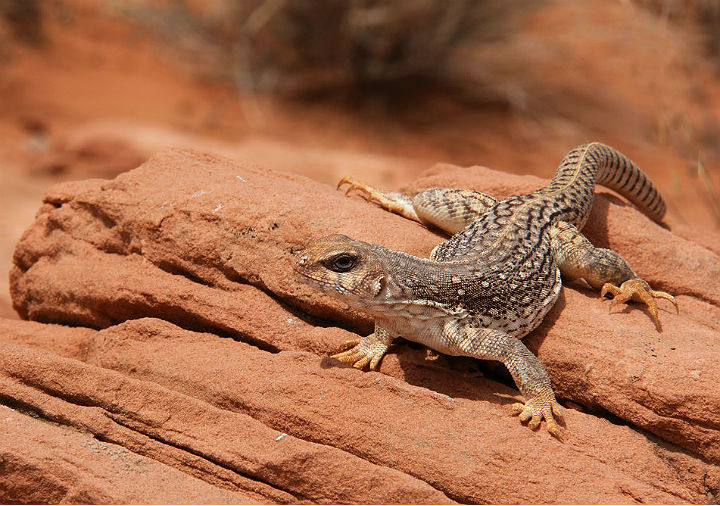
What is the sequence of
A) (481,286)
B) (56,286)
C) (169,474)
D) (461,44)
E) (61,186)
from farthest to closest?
(461,44)
(61,186)
(56,286)
(481,286)
(169,474)

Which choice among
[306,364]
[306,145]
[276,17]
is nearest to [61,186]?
[306,364]

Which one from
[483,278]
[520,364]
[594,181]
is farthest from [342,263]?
[594,181]

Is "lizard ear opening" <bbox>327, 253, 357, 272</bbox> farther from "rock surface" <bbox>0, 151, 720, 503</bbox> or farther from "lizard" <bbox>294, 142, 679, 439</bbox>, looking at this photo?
"rock surface" <bbox>0, 151, 720, 503</bbox>

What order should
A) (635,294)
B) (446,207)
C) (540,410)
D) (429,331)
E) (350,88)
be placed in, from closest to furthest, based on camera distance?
(540,410)
(429,331)
(635,294)
(446,207)
(350,88)

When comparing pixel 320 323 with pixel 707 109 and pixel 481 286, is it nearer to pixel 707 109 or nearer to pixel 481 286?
pixel 481 286

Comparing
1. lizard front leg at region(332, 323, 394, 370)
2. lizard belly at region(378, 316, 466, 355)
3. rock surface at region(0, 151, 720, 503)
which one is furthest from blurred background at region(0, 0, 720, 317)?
lizard belly at region(378, 316, 466, 355)

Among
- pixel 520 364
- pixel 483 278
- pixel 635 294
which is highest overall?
pixel 635 294

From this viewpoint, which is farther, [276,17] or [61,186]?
[276,17]

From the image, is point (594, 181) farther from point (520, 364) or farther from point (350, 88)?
point (350, 88)
